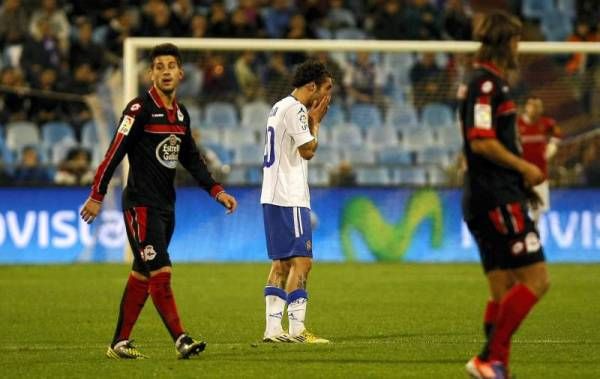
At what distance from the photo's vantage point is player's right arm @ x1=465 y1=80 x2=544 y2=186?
7469 mm

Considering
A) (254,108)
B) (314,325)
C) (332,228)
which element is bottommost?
(332,228)

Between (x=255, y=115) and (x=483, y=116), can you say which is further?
(x=255, y=115)

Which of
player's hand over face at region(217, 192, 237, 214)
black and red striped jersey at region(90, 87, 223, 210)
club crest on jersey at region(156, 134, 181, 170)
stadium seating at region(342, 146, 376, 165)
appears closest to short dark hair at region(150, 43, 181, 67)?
black and red striped jersey at region(90, 87, 223, 210)

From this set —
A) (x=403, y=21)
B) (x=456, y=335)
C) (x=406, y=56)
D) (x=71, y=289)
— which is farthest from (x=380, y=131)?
(x=456, y=335)

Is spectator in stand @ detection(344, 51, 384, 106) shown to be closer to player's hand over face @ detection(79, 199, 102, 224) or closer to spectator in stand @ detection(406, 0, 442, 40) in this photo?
spectator in stand @ detection(406, 0, 442, 40)

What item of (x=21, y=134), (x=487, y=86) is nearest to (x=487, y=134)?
(x=487, y=86)

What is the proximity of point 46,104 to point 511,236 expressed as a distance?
15.7 metres

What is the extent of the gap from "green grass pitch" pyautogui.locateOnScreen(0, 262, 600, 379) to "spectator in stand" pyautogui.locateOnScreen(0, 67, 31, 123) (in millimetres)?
3567

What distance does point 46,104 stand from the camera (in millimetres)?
22297

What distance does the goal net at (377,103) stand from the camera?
2142 centimetres

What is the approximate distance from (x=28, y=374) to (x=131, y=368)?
25.8 inches

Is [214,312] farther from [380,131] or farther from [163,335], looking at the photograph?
[380,131]

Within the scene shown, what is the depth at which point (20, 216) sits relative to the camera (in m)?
20.5

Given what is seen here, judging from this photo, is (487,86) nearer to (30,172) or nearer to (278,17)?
(30,172)
